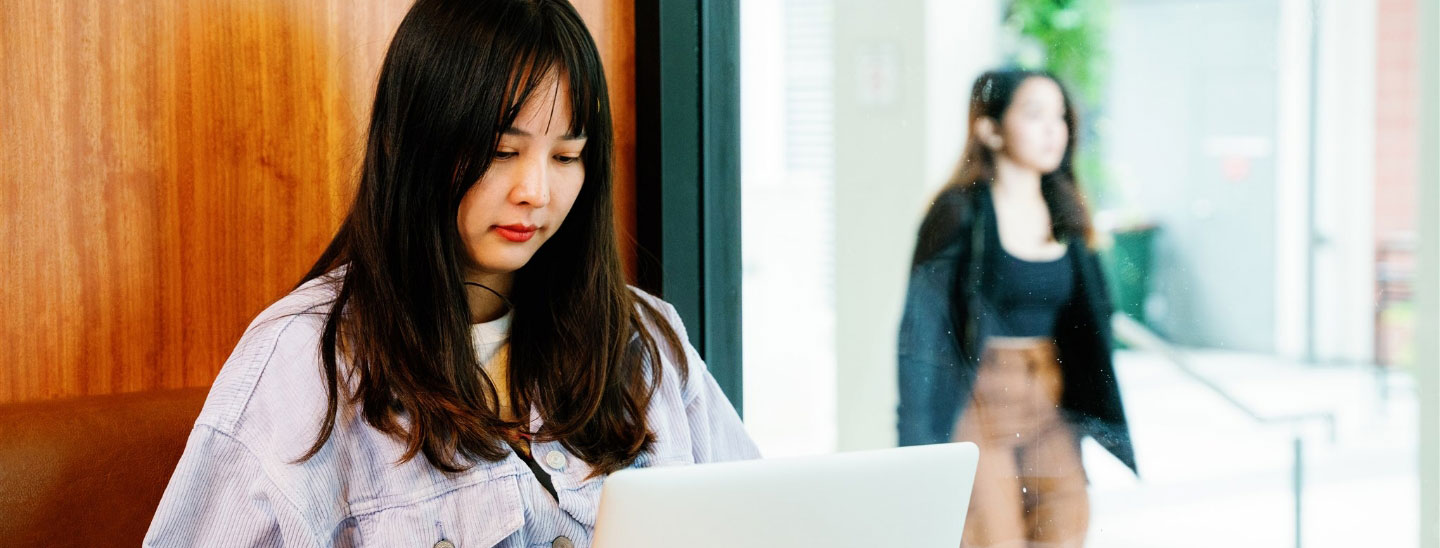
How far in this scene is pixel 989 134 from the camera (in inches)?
60.6

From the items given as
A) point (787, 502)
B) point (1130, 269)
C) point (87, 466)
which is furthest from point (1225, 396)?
point (87, 466)

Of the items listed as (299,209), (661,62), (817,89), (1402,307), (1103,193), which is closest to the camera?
(1402,307)

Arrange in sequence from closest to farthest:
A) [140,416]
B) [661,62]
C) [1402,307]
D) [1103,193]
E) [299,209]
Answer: [1402,307]
[140,416]
[1103,193]
[299,209]
[661,62]

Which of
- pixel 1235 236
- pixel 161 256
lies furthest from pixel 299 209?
pixel 1235 236

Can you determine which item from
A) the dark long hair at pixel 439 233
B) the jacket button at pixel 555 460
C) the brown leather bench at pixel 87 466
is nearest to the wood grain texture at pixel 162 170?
the brown leather bench at pixel 87 466

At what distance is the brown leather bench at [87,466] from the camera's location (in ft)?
3.60

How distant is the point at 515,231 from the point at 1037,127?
688 millimetres

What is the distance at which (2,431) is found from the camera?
1109 mm

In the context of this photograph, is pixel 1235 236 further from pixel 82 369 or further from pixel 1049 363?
pixel 82 369

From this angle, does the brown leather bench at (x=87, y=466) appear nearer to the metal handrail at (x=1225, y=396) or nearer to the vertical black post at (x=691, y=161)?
the vertical black post at (x=691, y=161)

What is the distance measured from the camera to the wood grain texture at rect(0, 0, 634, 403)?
1223 mm

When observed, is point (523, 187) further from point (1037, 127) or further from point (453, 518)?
point (1037, 127)

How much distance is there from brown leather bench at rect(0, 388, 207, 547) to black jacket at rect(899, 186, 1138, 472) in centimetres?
99

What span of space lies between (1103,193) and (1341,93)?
28 centimetres
